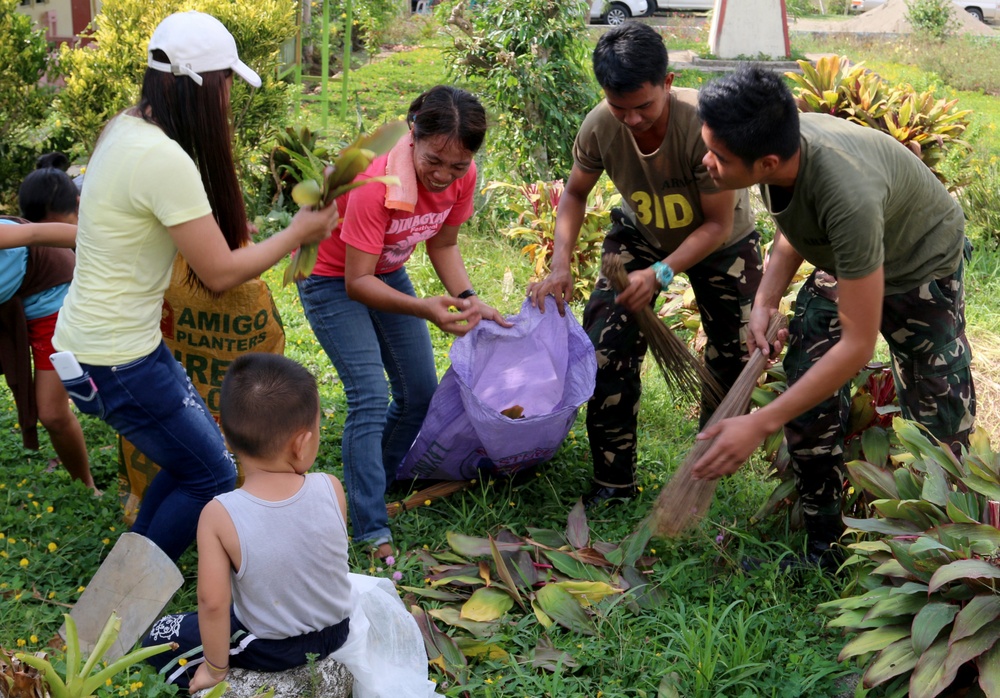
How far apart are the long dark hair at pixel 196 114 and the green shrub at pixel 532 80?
14.7 feet

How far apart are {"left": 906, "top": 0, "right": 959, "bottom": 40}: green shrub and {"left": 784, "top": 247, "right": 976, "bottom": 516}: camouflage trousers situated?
16.5m

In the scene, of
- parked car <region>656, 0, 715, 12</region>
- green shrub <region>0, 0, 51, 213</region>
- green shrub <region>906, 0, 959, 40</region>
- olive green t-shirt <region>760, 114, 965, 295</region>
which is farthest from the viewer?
parked car <region>656, 0, 715, 12</region>

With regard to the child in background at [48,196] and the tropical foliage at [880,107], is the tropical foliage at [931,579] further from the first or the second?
the tropical foliage at [880,107]

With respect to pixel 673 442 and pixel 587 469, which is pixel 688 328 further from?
pixel 587 469

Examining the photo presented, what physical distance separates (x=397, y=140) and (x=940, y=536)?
6.73 feet

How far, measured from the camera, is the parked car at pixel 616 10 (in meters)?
19.5

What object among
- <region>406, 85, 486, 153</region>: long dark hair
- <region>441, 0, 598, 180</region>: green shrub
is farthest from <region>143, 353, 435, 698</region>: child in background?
<region>441, 0, 598, 180</region>: green shrub

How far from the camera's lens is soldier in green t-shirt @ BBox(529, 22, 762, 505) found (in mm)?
3244

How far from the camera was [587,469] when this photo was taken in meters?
4.17

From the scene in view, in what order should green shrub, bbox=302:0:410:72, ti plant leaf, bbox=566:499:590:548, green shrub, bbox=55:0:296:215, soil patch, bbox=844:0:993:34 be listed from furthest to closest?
soil patch, bbox=844:0:993:34 → green shrub, bbox=302:0:410:72 → green shrub, bbox=55:0:296:215 → ti plant leaf, bbox=566:499:590:548

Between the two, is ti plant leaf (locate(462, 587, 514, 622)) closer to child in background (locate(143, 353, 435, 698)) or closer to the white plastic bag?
the white plastic bag

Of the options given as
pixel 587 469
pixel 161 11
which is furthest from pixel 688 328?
pixel 161 11

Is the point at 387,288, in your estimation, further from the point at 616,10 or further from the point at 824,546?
the point at 616,10

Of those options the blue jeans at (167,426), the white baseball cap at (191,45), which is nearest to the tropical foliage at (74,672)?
the blue jeans at (167,426)
